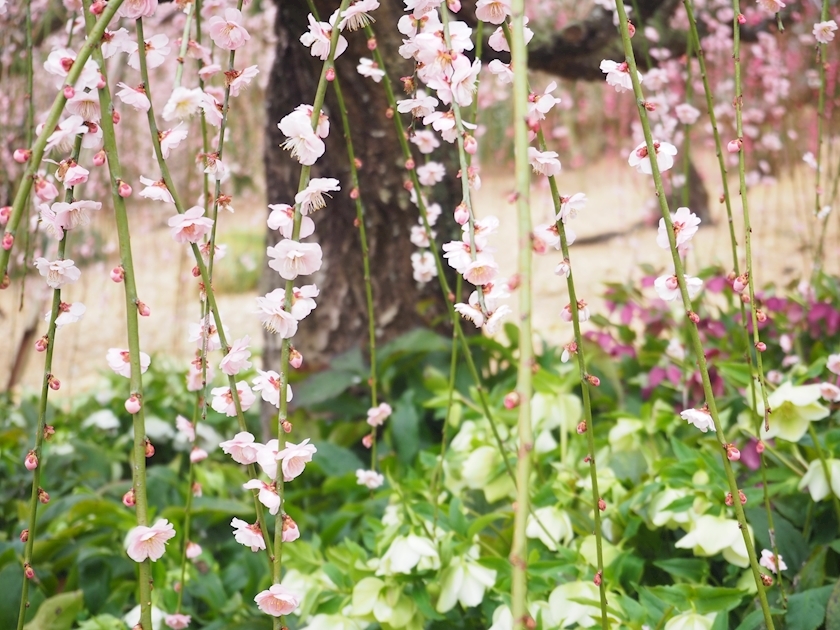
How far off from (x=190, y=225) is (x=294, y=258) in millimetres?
107

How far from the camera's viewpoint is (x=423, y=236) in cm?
116

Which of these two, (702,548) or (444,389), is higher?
(444,389)

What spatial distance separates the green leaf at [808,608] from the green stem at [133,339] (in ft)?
2.23

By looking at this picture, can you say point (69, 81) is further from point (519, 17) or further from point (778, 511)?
point (778, 511)

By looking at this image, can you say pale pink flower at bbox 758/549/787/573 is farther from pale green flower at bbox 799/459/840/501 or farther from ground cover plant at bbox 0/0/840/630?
pale green flower at bbox 799/459/840/501

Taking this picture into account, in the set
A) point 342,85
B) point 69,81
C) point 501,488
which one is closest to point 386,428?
point 501,488

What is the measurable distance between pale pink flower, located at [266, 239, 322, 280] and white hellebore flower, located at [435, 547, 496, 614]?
0.52 meters

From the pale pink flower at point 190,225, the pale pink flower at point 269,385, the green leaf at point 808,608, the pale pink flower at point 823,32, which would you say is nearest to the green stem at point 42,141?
the pale pink flower at point 190,225

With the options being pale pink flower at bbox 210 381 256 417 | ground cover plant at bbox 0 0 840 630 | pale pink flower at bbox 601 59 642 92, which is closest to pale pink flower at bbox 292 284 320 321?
ground cover plant at bbox 0 0 840 630

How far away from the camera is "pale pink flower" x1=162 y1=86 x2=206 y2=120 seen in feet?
2.09

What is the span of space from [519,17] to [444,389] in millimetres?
1180

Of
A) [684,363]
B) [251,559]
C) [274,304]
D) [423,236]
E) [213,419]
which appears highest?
[423,236]

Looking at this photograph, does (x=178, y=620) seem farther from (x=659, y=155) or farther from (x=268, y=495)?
(x=659, y=155)

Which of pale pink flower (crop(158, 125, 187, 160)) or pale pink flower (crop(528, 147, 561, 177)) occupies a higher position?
pale pink flower (crop(158, 125, 187, 160))
